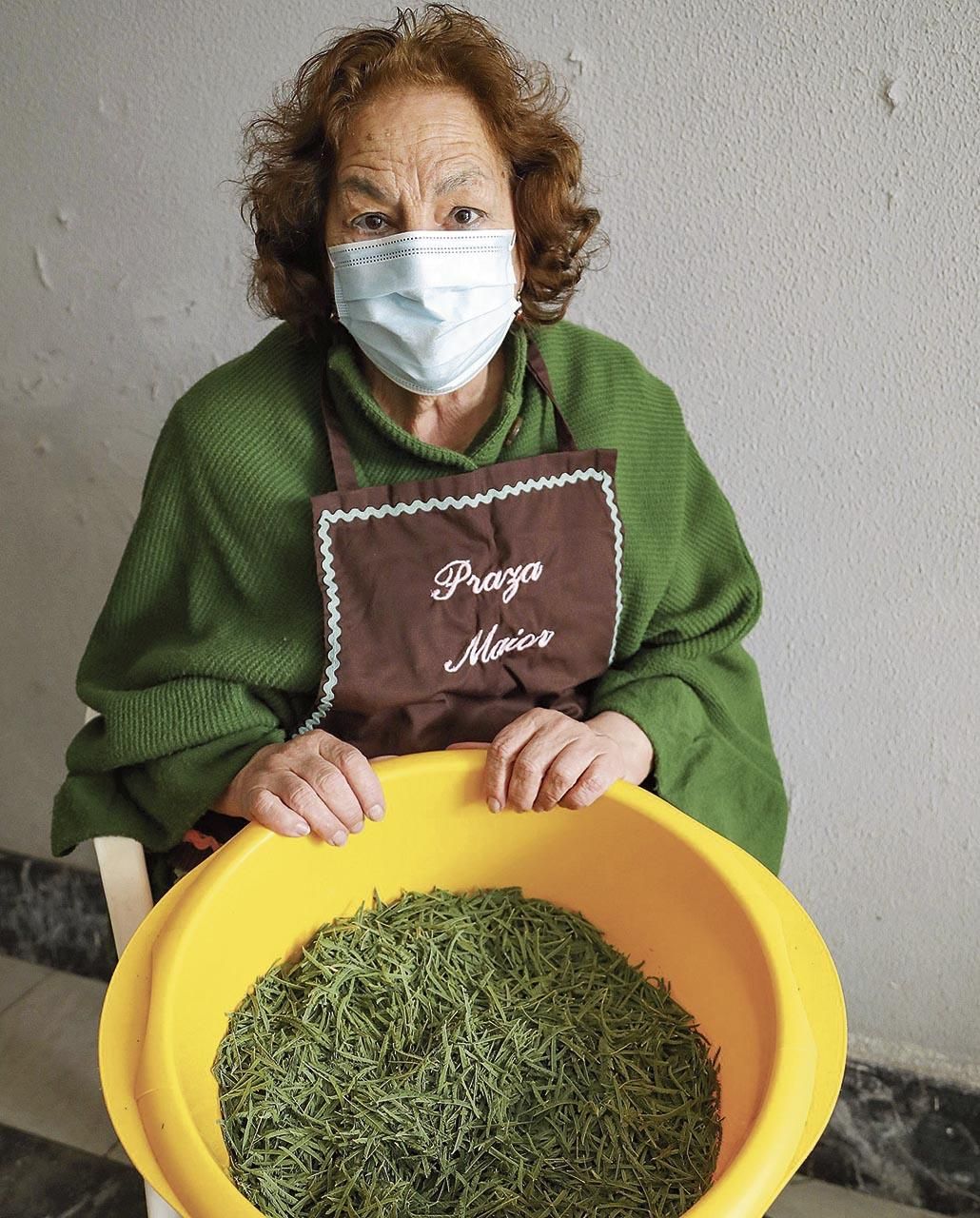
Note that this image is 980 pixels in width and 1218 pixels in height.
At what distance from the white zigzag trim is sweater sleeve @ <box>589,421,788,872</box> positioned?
0.36 feet

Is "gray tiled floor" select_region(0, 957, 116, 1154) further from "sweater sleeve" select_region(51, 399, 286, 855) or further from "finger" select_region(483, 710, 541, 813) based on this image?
"finger" select_region(483, 710, 541, 813)

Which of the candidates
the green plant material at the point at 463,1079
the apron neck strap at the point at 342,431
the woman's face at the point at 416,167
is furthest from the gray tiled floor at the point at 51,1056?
the woman's face at the point at 416,167

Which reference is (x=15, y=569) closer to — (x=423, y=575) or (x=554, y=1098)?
(x=423, y=575)

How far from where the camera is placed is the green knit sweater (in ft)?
3.59

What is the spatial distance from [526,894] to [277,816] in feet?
0.87

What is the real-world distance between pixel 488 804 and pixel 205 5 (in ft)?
3.37

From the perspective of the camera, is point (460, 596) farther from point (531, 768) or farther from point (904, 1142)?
point (904, 1142)

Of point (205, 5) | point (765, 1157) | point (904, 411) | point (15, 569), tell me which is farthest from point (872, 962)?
point (205, 5)

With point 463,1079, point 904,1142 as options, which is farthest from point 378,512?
point 904,1142

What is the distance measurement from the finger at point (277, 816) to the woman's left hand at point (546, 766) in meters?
0.17

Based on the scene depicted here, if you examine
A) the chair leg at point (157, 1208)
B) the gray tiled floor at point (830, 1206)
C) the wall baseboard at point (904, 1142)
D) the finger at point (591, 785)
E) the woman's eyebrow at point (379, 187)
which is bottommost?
the gray tiled floor at point (830, 1206)

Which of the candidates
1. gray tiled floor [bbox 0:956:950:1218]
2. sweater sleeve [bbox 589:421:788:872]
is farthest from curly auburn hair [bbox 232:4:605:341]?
gray tiled floor [bbox 0:956:950:1218]

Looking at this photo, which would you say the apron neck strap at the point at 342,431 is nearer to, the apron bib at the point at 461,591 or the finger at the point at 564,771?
the apron bib at the point at 461,591

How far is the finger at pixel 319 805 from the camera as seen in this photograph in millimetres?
958
